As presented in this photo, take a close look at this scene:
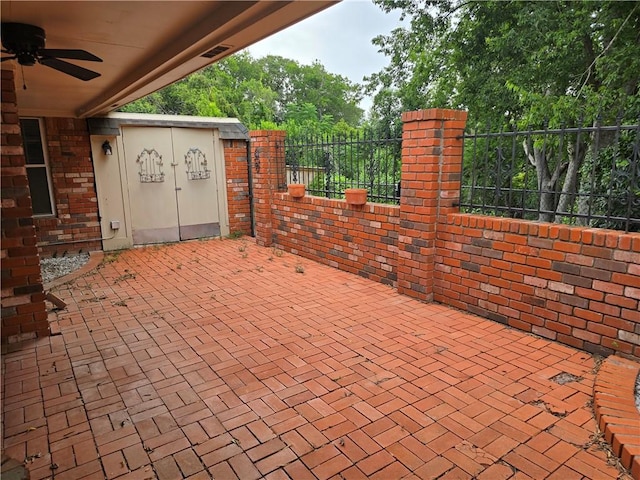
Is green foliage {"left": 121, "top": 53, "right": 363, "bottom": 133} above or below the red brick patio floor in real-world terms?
above

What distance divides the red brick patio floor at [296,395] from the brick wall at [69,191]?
9.66ft

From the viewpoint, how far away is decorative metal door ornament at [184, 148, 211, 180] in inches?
279

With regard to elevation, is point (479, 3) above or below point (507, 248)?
above

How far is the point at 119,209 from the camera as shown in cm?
661

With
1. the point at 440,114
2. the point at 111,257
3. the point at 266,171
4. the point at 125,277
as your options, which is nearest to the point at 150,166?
the point at 111,257

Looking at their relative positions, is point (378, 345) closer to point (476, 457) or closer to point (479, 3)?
point (476, 457)

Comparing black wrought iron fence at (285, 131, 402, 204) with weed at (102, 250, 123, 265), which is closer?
black wrought iron fence at (285, 131, 402, 204)

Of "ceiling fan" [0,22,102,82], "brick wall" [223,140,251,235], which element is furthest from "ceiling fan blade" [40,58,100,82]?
"brick wall" [223,140,251,235]

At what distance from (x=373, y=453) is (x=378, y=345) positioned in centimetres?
114

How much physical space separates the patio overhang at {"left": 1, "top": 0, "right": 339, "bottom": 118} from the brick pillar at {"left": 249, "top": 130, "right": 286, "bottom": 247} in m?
2.28

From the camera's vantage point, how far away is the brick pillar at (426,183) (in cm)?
357

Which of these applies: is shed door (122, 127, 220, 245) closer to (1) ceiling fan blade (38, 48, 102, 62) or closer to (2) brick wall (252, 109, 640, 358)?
(2) brick wall (252, 109, 640, 358)

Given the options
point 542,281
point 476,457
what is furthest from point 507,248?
point 476,457

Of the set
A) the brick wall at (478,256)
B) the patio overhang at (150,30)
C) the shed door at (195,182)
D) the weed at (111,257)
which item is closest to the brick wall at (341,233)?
the brick wall at (478,256)
